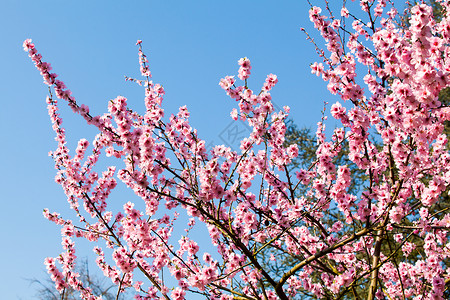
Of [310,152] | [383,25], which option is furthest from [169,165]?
[310,152]

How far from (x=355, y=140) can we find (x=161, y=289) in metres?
2.69

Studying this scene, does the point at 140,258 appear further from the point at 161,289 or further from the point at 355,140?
the point at 355,140

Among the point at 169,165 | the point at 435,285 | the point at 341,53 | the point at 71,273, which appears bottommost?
the point at 71,273

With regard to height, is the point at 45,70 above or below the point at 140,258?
above

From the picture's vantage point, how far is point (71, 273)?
508 centimetres

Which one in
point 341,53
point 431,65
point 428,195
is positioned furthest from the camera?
point 341,53

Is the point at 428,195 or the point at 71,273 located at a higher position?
the point at 428,195

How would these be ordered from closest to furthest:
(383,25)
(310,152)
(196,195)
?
1. (196,195)
2. (383,25)
3. (310,152)

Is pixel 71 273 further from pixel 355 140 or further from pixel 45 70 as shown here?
pixel 355 140

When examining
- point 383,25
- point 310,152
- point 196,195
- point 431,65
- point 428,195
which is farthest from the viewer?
point 310,152

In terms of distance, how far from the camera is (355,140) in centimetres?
416

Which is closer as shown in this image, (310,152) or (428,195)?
(428,195)

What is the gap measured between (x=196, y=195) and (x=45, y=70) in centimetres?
204

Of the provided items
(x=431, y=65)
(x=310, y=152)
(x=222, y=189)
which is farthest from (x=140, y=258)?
(x=310, y=152)
